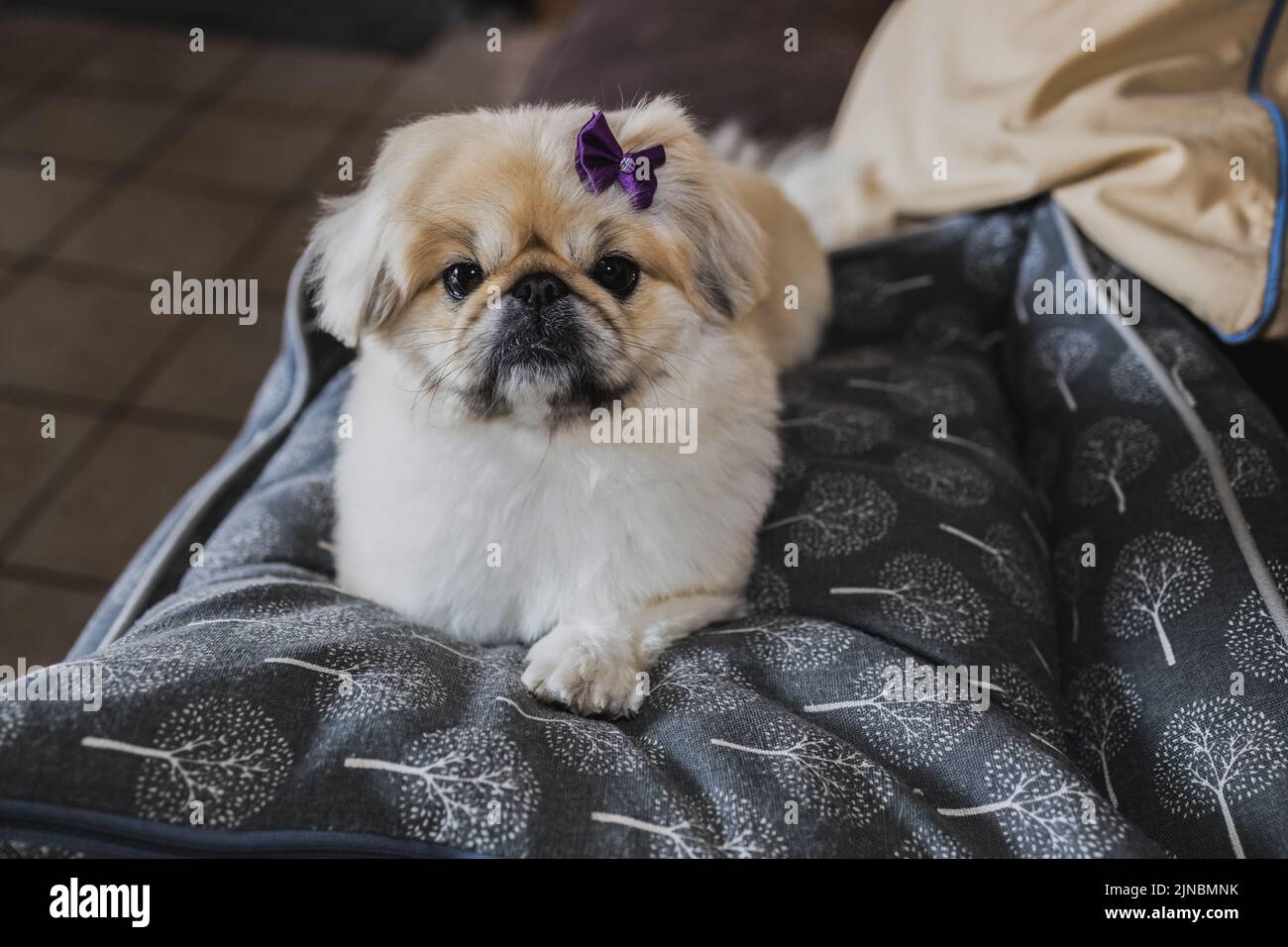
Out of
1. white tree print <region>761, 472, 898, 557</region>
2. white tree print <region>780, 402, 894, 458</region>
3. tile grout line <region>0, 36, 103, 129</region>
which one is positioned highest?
tile grout line <region>0, 36, 103, 129</region>

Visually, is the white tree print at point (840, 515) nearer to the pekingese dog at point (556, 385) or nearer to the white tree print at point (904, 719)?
the pekingese dog at point (556, 385)

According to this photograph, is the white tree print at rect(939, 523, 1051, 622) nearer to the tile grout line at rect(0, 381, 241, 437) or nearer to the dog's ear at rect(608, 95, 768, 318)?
the dog's ear at rect(608, 95, 768, 318)

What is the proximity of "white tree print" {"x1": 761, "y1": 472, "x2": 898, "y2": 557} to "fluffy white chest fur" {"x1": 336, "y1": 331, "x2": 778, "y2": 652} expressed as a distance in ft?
0.38

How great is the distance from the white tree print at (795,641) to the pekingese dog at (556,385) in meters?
0.07

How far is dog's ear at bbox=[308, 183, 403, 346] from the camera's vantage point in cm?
121

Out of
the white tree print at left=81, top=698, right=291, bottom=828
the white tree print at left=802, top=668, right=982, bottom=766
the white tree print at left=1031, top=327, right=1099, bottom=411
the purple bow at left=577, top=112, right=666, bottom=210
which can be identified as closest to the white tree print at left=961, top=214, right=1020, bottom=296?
the white tree print at left=1031, top=327, right=1099, bottom=411

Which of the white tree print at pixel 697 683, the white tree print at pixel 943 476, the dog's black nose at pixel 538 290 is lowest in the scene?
the white tree print at pixel 697 683

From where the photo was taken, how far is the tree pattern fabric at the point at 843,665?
924 millimetres

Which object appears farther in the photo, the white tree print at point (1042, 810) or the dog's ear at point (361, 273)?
the dog's ear at point (361, 273)

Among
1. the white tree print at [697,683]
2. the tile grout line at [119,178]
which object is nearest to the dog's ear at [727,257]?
the white tree print at [697,683]

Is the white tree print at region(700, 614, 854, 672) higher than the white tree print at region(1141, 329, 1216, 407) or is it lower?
lower

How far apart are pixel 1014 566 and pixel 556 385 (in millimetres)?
622
